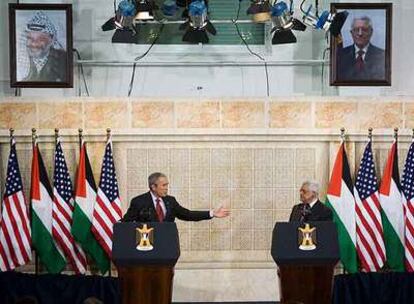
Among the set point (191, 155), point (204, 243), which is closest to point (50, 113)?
point (191, 155)

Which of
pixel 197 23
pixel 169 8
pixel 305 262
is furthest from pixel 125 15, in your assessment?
pixel 305 262

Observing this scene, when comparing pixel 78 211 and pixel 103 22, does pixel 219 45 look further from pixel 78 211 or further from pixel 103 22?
pixel 78 211

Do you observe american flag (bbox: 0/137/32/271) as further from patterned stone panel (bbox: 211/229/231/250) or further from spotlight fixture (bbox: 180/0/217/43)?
spotlight fixture (bbox: 180/0/217/43)

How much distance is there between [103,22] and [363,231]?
3968 mm

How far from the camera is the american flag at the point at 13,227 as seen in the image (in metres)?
9.95

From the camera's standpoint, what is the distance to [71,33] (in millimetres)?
10562

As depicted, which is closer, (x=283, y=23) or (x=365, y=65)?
(x=283, y=23)

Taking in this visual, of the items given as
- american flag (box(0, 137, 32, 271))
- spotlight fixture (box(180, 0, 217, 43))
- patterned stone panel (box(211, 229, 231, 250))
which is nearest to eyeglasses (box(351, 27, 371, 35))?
spotlight fixture (box(180, 0, 217, 43))

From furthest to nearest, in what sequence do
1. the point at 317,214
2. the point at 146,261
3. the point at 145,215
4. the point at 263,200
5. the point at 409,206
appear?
the point at 263,200 < the point at 409,206 < the point at 317,214 < the point at 145,215 < the point at 146,261

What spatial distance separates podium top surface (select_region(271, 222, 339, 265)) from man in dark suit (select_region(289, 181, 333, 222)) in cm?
67

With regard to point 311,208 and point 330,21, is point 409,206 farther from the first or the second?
point 330,21

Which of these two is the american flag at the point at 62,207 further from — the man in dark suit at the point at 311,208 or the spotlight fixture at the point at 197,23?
the man in dark suit at the point at 311,208

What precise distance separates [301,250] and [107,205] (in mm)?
2545

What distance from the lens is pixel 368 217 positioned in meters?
10.1
